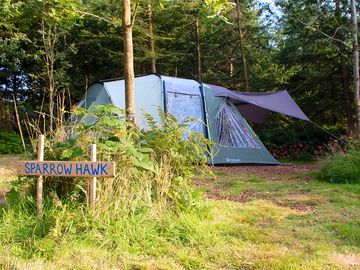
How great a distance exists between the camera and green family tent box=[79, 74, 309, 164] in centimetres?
784

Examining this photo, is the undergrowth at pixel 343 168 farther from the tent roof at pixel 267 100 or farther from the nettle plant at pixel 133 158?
the nettle plant at pixel 133 158

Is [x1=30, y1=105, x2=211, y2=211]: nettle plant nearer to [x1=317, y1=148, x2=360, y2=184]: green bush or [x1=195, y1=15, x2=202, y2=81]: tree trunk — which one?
[x1=317, y1=148, x2=360, y2=184]: green bush

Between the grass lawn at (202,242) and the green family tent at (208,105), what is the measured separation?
3.98 m

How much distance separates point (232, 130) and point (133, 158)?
5191 mm

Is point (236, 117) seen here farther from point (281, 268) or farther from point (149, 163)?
point (281, 268)

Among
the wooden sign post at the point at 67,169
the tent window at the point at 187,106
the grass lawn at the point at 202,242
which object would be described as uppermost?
the tent window at the point at 187,106

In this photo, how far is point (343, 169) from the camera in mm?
5883

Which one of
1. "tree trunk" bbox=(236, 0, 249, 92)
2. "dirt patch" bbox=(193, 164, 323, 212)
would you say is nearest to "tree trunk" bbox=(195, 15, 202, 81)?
"tree trunk" bbox=(236, 0, 249, 92)

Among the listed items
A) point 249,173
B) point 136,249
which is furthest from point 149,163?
point 249,173

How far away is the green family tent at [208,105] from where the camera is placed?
25.7 feet

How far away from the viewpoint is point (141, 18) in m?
12.6

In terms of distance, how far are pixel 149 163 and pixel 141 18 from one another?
403 inches

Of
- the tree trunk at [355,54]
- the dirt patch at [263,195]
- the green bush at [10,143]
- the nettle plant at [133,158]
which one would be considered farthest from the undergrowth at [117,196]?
the green bush at [10,143]

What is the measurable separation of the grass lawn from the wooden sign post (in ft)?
0.86
